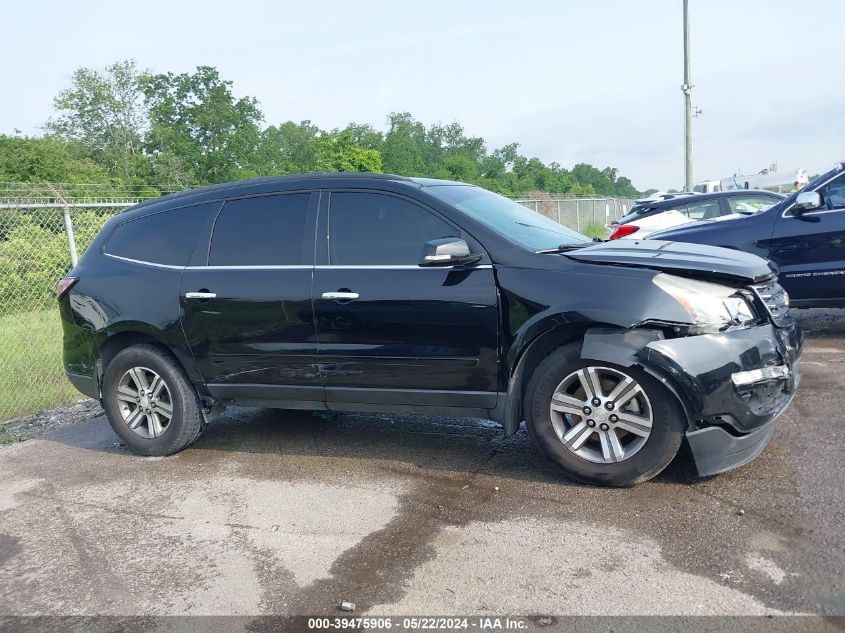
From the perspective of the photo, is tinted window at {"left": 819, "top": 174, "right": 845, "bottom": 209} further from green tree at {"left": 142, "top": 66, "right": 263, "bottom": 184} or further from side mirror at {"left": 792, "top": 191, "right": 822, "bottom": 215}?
green tree at {"left": 142, "top": 66, "right": 263, "bottom": 184}

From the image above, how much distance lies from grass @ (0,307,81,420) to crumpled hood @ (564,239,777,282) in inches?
228

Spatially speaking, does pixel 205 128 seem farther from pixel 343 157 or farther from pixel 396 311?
pixel 396 311

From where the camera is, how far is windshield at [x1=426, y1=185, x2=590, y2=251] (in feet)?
A: 15.2

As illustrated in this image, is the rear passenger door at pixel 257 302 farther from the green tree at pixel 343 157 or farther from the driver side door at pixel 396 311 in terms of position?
the green tree at pixel 343 157

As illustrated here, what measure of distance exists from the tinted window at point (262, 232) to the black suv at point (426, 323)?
1 cm

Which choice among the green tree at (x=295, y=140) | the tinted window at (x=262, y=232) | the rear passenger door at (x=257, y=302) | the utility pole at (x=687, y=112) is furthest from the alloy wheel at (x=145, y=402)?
the green tree at (x=295, y=140)

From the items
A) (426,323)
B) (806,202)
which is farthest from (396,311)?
(806,202)

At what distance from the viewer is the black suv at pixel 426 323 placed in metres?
3.93

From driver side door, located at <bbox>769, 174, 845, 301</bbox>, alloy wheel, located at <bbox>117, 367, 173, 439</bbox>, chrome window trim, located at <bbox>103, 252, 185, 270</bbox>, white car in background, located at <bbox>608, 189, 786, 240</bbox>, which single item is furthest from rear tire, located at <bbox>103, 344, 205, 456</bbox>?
white car in background, located at <bbox>608, 189, 786, 240</bbox>

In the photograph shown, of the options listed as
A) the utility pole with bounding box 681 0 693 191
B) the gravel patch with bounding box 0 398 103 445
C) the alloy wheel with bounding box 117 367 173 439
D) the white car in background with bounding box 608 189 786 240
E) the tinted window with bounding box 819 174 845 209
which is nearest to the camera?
the alloy wheel with bounding box 117 367 173 439

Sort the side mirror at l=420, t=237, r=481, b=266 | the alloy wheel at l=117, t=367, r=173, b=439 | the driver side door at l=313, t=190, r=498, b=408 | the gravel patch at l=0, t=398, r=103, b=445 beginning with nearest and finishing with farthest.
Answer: the side mirror at l=420, t=237, r=481, b=266 < the driver side door at l=313, t=190, r=498, b=408 < the alloy wheel at l=117, t=367, r=173, b=439 < the gravel patch at l=0, t=398, r=103, b=445

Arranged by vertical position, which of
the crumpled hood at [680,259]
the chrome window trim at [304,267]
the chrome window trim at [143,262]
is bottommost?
the crumpled hood at [680,259]

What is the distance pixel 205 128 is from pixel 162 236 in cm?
4402

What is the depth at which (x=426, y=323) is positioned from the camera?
448 centimetres
